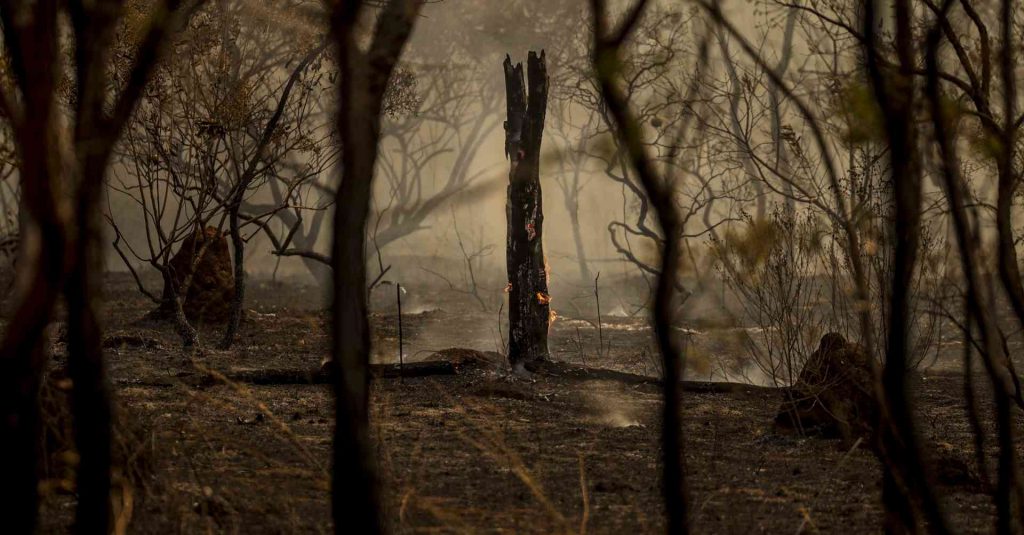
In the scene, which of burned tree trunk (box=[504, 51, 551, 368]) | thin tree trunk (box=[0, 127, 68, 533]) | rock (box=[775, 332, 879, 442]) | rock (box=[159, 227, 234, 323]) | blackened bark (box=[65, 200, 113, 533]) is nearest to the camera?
thin tree trunk (box=[0, 127, 68, 533])

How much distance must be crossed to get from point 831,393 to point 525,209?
134 inches

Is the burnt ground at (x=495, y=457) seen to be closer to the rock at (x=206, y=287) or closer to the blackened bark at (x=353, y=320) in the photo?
the blackened bark at (x=353, y=320)

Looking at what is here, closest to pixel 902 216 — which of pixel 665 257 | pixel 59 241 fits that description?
pixel 665 257

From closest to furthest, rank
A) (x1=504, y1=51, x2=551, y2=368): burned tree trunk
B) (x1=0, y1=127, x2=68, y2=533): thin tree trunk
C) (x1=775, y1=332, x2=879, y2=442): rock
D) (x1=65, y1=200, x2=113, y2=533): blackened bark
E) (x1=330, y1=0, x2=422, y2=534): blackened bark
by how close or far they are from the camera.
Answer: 1. (x1=0, y1=127, x2=68, y2=533): thin tree trunk
2. (x1=330, y1=0, x2=422, y2=534): blackened bark
3. (x1=65, y1=200, x2=113, y2=533): blackened bark
4. (x1=775, y1=332, x2=879, y2=442): rock
5. (x1=504, y1=51, x2=551, y2=368): burned tree trunk

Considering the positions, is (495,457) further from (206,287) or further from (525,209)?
(206,287)

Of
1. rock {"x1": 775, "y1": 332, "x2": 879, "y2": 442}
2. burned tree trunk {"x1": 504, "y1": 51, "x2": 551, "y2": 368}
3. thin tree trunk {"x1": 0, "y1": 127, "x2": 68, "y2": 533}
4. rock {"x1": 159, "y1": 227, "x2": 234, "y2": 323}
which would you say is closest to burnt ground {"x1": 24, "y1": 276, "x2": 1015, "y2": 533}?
rock {"x1": 775, "y1": 332, "x2": 879, "y2": 442}

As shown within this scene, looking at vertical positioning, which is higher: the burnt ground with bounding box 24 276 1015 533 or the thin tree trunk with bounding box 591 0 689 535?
the thin tree trunk with bounding box 591 0 689 535

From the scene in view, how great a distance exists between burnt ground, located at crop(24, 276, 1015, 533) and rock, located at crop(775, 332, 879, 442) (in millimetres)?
176

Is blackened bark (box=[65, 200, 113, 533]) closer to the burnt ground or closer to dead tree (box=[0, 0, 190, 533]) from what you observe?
dead tree (box=[0, 0, 190, 533])

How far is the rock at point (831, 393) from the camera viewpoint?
6230 mm

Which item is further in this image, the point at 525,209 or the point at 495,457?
the point at 525,209

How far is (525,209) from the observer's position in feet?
29.6

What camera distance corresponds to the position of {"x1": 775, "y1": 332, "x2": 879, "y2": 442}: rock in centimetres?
623

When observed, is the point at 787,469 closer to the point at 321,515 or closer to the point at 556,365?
the point at 321,515
